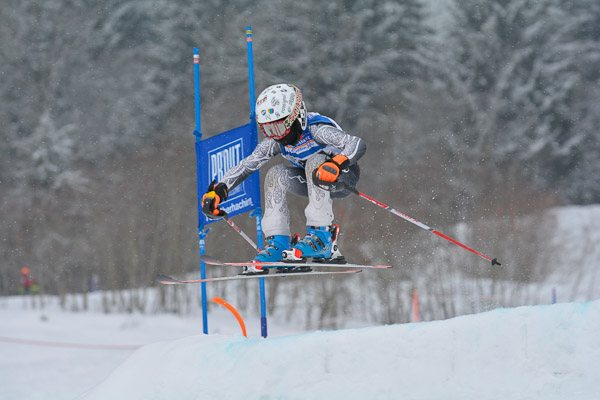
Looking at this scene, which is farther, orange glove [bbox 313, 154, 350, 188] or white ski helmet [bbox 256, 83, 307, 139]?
white ski helmet [bbox 256, 83, 307, 139]

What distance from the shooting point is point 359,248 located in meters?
10.1

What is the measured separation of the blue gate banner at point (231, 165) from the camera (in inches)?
204

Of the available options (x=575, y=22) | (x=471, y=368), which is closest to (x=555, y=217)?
(x=471, y=368)

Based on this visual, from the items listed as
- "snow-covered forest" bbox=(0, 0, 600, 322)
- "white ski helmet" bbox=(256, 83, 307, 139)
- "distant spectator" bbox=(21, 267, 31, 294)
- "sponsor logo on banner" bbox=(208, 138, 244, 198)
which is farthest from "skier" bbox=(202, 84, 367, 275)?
"snow-covered forest" bbox=(0, 0, 600, 322)

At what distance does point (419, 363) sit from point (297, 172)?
1843 mm

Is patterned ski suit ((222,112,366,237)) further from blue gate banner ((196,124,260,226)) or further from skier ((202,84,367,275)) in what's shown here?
blue gate banner ((196,124,260,226))

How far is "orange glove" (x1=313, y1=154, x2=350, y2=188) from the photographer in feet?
13.9

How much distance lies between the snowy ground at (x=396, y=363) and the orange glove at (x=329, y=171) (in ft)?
3.04

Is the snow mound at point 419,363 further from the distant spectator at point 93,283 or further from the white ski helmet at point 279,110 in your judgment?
the distant spectator at point 93,283

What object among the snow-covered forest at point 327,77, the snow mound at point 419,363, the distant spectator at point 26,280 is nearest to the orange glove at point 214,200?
the snow mound at point 419,363

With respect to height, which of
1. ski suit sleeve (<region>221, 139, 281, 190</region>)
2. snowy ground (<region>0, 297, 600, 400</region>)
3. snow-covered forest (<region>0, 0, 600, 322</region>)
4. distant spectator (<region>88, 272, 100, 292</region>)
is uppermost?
snow-covered forest (<region>0, 0, 600, 322</region>)

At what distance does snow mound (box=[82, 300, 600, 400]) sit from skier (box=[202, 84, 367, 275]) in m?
0.84

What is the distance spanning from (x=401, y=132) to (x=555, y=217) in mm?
5331

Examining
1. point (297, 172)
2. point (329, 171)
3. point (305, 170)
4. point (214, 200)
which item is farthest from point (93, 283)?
point (329, 171)
